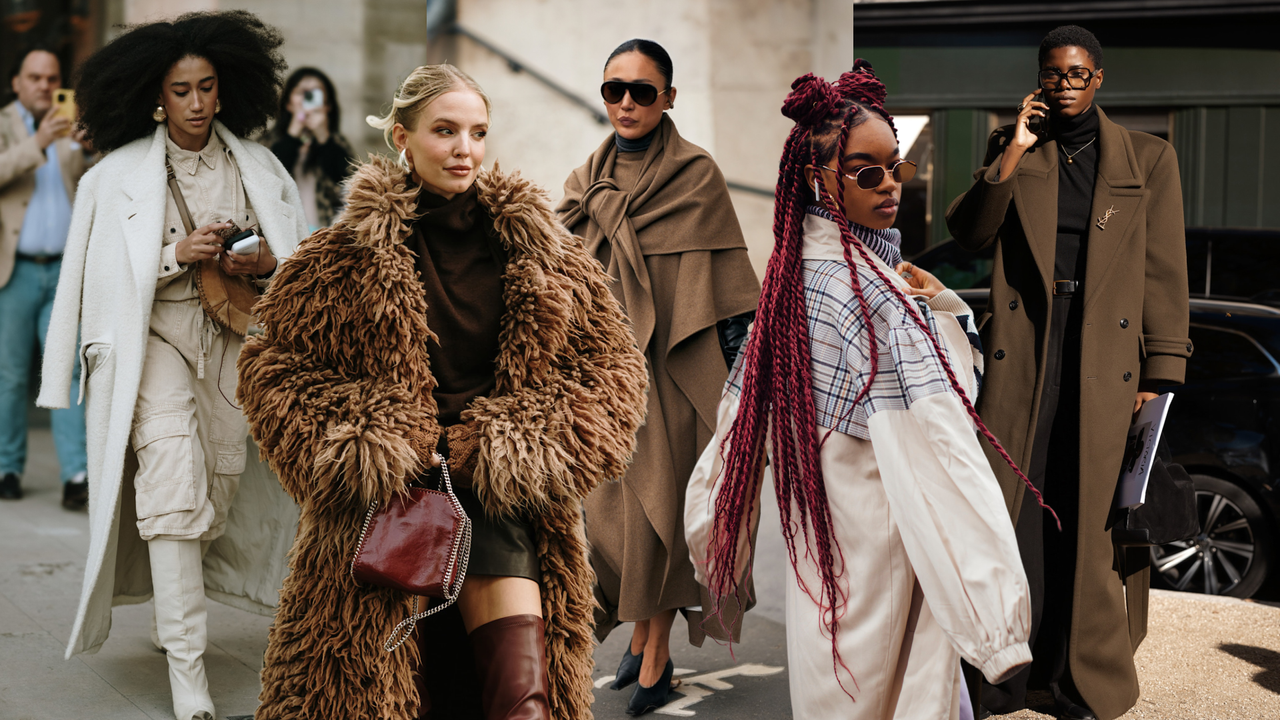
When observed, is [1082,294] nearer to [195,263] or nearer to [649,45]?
[649,45]

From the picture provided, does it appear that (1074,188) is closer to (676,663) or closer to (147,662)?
(676,663)

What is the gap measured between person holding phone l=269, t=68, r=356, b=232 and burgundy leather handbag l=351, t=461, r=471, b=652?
238 inches

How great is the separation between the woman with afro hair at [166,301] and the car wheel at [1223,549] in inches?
192

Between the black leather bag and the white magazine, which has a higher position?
the white magazine

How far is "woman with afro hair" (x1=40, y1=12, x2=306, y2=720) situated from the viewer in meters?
4.33

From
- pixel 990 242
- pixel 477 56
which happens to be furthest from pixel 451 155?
pixel 477 56

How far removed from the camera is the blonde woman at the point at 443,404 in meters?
3.00

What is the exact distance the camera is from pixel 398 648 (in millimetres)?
3035

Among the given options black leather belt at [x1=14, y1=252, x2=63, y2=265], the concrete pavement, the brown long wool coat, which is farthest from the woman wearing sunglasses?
black leather belt at [x1=14, y1=252, x2=63, y2=265]

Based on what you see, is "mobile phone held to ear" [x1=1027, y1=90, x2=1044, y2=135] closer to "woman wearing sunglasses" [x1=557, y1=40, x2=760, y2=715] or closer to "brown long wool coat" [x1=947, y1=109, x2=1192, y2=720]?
"brown long wool coat" [x1=947, y1=109, x2=1192, y2=720]

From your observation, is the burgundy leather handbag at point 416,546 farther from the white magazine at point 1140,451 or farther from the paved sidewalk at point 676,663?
the white magazine at point 1140,451

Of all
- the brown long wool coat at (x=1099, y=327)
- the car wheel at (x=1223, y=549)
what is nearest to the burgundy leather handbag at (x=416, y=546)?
the brown long wool coat at (x=1099, y=327)

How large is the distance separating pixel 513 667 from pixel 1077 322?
2548mm

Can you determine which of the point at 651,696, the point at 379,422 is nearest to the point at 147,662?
the point at 651,696
